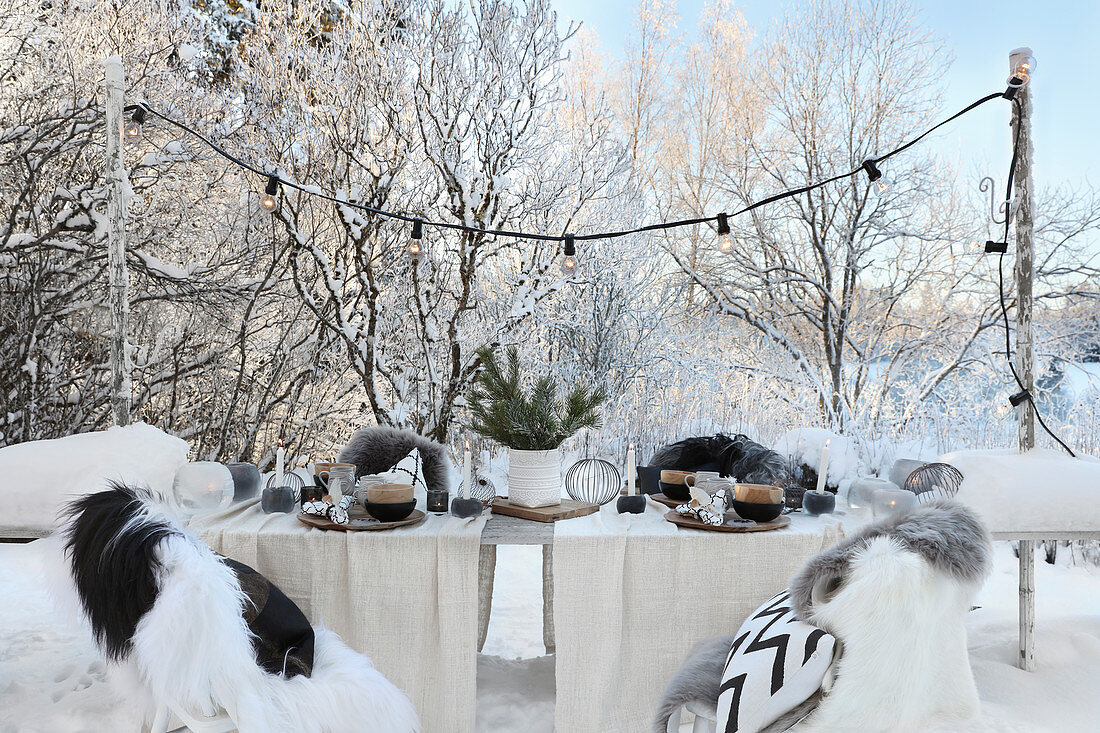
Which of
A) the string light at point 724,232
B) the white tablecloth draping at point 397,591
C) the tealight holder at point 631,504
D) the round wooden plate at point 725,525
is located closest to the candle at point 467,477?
the white tablecloth draping at point 397,591

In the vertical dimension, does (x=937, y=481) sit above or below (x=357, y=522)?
above

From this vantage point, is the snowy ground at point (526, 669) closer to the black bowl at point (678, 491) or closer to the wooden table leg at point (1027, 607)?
the wooden table leg at point (1027, 607)

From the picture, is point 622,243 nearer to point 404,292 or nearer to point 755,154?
point 404,292

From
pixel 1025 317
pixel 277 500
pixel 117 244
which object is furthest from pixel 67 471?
pixel 1025 317

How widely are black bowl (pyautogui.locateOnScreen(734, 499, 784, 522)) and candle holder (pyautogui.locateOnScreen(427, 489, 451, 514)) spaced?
84 centimetres

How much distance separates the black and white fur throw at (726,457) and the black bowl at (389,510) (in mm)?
1019

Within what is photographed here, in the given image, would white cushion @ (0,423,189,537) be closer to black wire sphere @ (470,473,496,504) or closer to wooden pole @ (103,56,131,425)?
wooden pole @ (103,56,131,425)

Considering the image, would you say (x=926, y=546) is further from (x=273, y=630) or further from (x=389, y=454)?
(x=389, y=454)

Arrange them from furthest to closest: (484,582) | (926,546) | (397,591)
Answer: (484,582)
(397,591)
(926,546)

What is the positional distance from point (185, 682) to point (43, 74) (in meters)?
4.24

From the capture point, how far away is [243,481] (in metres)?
2.09

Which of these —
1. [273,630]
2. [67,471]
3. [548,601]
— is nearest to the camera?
[273,630]

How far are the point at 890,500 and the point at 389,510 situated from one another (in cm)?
136

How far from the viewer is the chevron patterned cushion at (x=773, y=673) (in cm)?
117
